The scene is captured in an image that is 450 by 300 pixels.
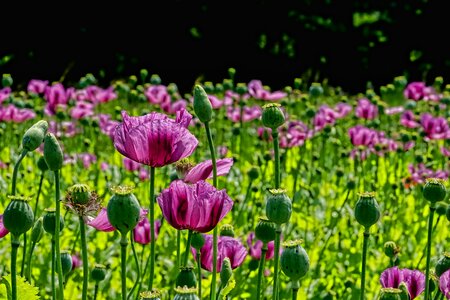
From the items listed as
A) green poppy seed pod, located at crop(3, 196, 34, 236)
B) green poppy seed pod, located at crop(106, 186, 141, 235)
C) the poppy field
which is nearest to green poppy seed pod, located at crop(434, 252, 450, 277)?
the poppy field

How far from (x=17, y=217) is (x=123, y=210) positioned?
15 cm

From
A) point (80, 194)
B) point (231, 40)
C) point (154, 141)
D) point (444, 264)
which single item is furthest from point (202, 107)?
point (231, 40)

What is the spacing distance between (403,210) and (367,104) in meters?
0.97

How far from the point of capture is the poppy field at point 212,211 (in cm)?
112

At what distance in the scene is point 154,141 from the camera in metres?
1.13

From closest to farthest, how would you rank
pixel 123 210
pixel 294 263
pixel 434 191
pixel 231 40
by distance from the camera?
1. pixel 123 210
2. pixel 294 263
3. pixel 434 191
4. pixel 231 40

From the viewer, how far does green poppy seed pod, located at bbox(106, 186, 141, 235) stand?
993 mm

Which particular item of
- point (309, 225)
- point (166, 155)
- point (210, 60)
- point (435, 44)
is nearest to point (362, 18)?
point (435, 44)

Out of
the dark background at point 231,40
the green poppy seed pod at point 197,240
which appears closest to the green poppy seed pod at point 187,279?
the green poppy seed pod at point 197,240

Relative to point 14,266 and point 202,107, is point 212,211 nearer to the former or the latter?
point 202,107

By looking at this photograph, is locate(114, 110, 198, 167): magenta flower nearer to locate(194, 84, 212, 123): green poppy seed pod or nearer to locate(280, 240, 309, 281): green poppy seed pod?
locate(194, 84, 212, 123): green poppy seed pod

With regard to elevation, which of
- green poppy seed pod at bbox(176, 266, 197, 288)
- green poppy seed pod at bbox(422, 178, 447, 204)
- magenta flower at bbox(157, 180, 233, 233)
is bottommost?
green poppy seed pod at bbox(176, 266, 197, 288)

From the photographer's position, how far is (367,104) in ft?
12.8

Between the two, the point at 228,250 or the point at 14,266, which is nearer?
the point at 14,266
